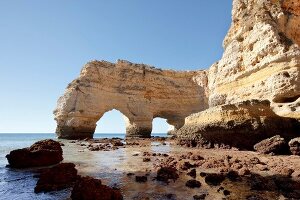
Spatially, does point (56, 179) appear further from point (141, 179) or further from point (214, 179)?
point (214, 179)

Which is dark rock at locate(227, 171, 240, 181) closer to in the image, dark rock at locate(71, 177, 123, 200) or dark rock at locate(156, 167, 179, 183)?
dark rock at locate(156, 167, 179, 183)

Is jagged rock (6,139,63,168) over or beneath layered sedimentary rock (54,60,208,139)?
beneath

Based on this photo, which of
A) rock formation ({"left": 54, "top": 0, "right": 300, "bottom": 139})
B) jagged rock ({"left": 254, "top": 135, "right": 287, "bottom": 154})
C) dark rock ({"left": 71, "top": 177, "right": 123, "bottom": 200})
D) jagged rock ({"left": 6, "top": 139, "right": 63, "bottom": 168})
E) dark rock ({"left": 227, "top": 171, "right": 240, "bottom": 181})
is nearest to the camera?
dark rock ({"left": 71, "top": 177, "right": 123, "bottom": 200})

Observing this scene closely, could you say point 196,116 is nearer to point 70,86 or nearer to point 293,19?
point 293,19

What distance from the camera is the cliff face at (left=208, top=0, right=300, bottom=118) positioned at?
12.1 meters

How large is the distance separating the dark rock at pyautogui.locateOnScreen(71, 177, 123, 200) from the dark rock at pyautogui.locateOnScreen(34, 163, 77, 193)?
40.3 inches

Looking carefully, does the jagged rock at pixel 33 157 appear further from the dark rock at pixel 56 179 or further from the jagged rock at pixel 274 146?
the jagged rock at pixel 274 146

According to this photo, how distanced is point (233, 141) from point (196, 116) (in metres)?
2.81

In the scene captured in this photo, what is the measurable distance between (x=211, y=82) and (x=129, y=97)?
11770 mm

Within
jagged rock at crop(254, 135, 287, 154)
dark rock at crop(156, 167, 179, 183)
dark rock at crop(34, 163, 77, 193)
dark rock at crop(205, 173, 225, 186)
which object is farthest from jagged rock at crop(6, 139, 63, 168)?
jagged rock at crop(254, 135, 287, 154)

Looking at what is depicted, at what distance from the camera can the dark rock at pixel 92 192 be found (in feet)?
13.0

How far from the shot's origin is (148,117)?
33.8m

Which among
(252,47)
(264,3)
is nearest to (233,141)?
(252,47)

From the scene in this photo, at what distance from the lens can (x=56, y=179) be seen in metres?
5.25
